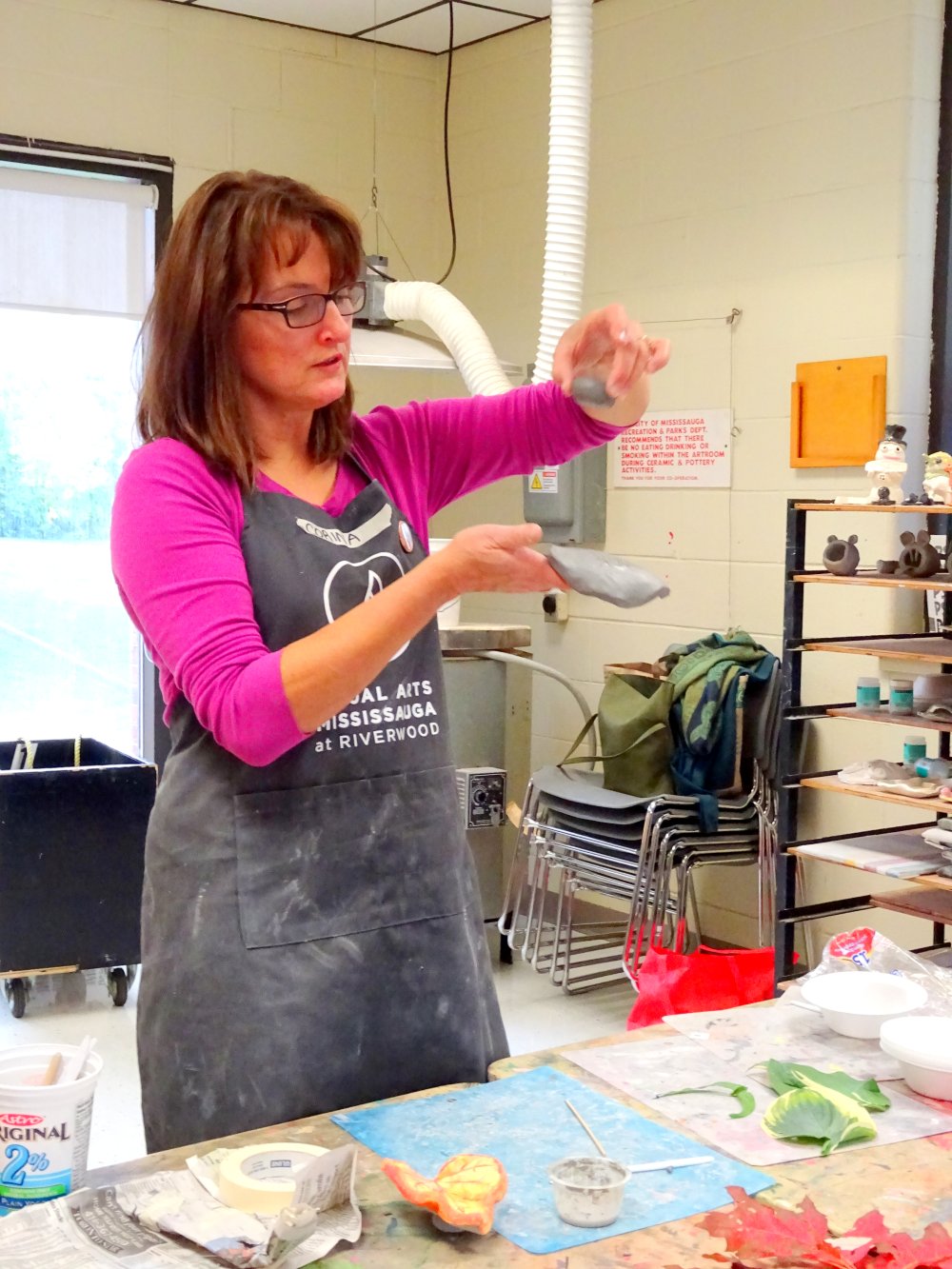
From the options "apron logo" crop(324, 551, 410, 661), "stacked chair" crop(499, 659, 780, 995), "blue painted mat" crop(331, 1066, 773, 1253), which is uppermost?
"apron logo" crop(324, 551, 410, 661)

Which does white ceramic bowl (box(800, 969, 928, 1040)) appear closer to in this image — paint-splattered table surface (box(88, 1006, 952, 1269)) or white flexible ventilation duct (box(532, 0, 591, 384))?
paint-splattered table surface (box(88, 1006, 952, 1269))

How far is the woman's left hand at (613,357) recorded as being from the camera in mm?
1605

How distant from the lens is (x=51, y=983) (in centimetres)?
397

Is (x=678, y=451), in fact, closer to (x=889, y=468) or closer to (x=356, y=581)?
(x=889, y=468)

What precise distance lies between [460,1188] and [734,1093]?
37 centimetres

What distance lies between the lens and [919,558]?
2881 millimetres

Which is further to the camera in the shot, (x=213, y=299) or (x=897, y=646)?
(x=897, y=646)

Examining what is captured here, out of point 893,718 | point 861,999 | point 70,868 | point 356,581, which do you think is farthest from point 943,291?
point 70,868

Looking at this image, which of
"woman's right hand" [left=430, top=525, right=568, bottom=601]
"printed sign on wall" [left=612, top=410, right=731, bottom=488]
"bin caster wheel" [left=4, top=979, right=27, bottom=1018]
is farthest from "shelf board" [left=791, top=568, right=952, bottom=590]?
"bin caster wheel" [left=4, top=979, right=27, bottom=1018]

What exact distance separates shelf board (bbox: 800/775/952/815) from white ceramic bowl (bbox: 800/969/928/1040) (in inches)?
47.5

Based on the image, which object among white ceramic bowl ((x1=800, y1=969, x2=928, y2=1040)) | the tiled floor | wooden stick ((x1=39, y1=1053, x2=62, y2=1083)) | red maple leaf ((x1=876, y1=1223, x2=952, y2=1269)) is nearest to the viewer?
red maple leaf ((x1=876, y1=1223, x2=952, y2=1269))

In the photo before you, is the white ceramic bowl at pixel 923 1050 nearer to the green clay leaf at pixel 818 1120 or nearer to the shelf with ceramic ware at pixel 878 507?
the green clay leaf at pixel 818 1120

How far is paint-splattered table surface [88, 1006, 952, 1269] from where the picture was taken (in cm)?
109

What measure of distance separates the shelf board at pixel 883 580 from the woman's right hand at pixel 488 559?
1645 mm
